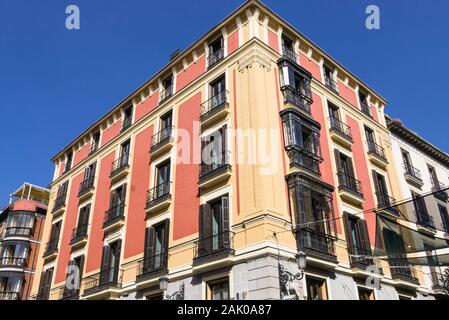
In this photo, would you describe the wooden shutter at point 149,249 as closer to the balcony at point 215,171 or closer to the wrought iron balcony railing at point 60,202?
the balcony at point 215,171

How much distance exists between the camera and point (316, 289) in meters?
14.2

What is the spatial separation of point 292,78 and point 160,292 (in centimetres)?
1058

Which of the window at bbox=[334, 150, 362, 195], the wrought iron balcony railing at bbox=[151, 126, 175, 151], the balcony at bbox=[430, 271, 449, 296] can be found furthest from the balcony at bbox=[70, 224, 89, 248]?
the balcony at bbox=[430, 271, 449, 296]

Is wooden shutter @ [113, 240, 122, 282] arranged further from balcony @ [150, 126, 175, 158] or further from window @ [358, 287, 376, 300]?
window @ [358, 287, 376, 300]

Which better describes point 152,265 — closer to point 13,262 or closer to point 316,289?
point 316,289

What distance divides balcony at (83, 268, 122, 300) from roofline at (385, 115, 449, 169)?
57.4 feet

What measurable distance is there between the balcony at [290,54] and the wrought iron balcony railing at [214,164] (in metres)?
6.00

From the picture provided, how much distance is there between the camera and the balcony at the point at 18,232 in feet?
115

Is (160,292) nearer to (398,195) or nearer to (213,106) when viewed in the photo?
(213,106)

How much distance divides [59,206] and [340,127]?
18209 millimetres

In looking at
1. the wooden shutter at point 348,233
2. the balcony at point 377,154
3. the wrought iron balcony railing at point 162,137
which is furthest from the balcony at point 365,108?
the wrought iron balcony railing at point 162,137

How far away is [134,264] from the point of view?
59.3 feet

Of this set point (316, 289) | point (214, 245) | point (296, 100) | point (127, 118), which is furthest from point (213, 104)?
point (316, 289)
